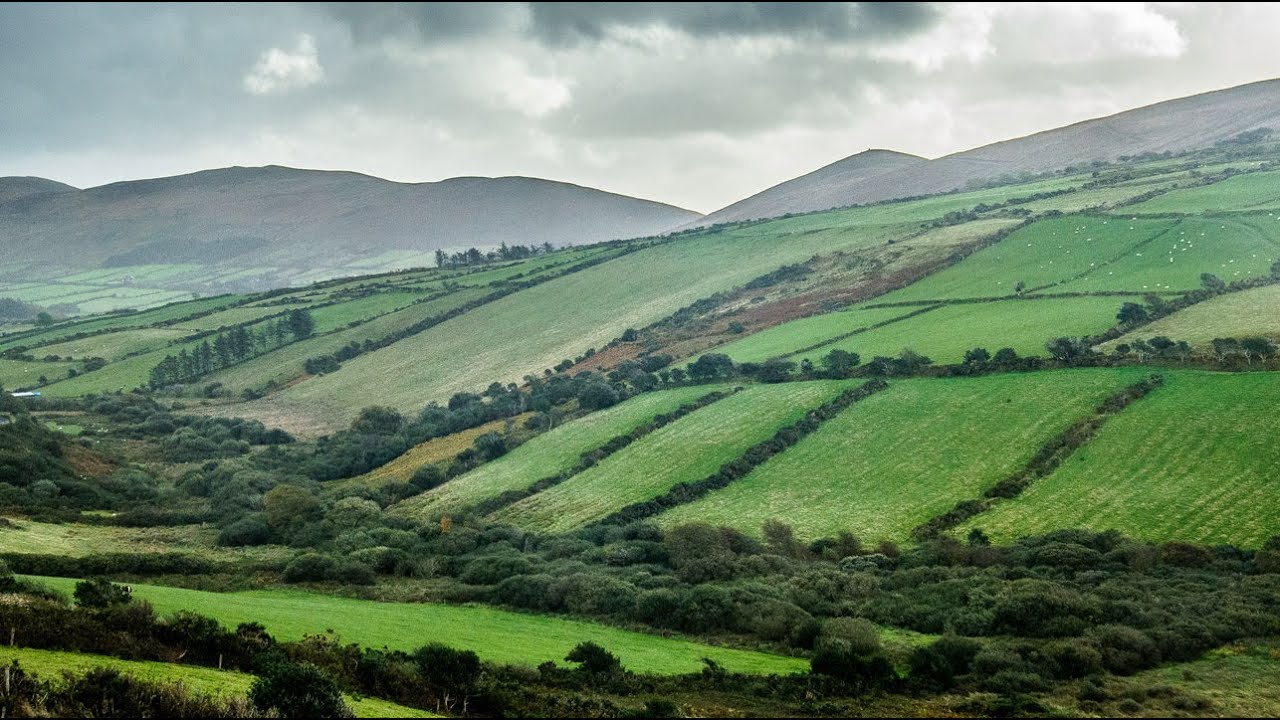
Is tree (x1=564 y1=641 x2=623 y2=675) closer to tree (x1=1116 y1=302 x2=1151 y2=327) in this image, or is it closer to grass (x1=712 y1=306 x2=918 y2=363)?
grass (x1=712 y1=306 x2=918 y2=363)

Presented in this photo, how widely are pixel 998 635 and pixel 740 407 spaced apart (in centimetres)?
4108

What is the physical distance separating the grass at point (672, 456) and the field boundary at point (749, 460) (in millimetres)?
799

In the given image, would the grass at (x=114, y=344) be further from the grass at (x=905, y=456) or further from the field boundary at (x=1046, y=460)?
the field boundary at (x=1046, y=460)

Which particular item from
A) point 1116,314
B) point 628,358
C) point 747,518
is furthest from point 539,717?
point 628,358

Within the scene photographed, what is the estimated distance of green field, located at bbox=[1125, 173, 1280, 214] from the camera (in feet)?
383

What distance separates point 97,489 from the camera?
69.6m

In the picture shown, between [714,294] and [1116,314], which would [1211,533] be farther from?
[714,294]

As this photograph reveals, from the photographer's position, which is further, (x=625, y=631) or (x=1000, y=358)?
(x=1000, y=358)

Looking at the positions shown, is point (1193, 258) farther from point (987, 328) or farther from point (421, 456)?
point (421, 456)

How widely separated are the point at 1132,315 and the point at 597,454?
149 feet

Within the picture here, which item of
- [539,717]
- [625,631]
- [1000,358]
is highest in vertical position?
[1000,358]

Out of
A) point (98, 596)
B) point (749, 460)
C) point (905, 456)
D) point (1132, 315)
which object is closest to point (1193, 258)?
point (1132, 315)

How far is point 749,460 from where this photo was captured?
65375 millimetres

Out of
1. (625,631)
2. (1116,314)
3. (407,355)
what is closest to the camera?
(625,631)
